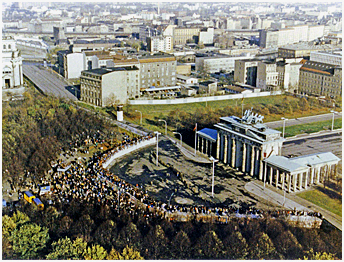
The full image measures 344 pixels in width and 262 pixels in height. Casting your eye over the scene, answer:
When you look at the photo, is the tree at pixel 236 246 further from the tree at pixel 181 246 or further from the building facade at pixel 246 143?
the building facade at pixel 246 143

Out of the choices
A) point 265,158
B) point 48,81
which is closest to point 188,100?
point 48,81

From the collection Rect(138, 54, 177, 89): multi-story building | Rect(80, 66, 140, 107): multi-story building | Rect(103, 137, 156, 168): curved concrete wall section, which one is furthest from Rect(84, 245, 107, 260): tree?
Rect(138, 54, 177, 89): multi-story building

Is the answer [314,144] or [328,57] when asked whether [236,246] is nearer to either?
[314,144]

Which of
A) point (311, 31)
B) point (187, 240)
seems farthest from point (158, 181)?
point (311, 31)

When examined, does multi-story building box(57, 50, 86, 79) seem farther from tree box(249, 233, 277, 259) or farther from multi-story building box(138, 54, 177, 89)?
tree box(249, 233, 277, 259)

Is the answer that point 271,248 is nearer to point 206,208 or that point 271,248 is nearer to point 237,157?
point 206,208

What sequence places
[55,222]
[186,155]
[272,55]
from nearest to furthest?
[55,222] → [186,155] → [272,55]

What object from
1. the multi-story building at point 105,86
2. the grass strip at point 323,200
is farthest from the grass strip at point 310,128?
the multi-story building at point 105,86
